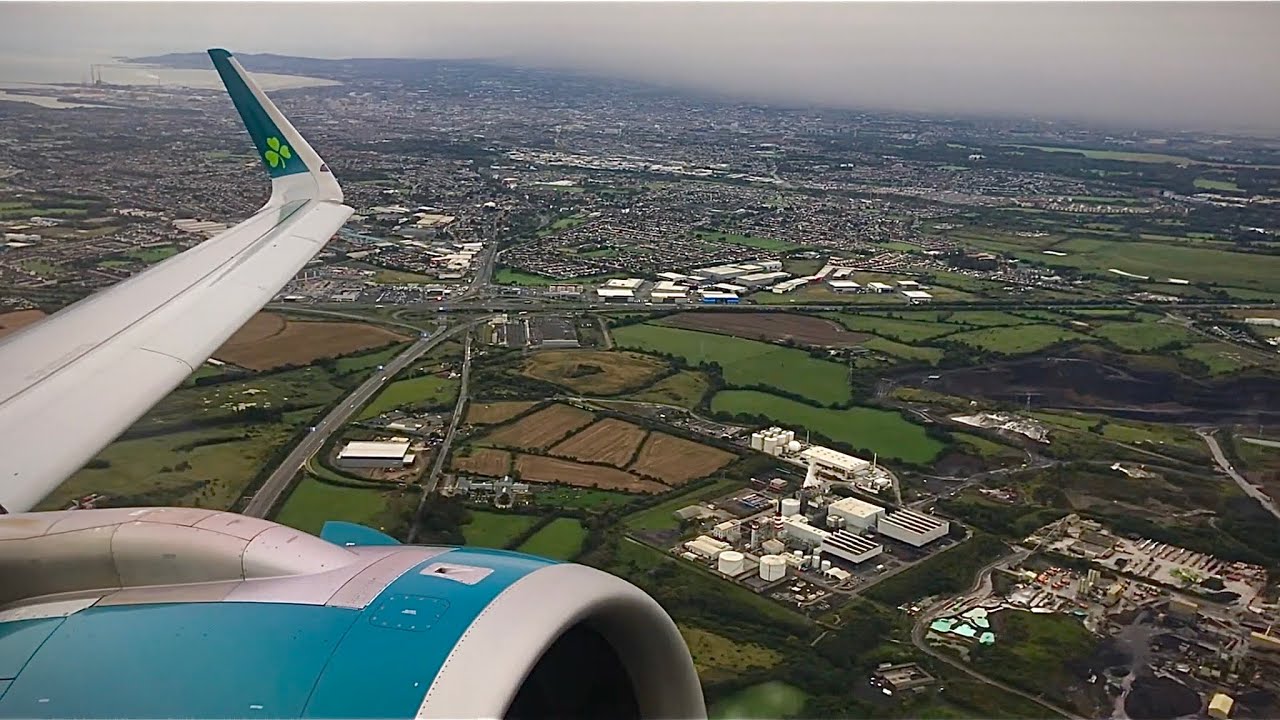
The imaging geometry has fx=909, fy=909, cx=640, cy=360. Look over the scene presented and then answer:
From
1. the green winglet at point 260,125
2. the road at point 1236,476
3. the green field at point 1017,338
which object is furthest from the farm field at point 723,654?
the green field at point 1017,338

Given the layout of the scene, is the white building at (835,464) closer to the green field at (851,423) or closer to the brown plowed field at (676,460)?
the green field at (851,423)

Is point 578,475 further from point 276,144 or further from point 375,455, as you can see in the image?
point 276,144

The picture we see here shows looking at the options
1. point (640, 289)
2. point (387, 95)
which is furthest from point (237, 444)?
point (387, 95)

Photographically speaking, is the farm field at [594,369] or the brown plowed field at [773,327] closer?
the farm field at [594,369]

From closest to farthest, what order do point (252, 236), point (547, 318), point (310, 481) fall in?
1. point (252, 236)
2. point (310, 481)
3. point (547, 318)

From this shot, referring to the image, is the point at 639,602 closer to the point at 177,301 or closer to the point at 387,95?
the point at 177,301

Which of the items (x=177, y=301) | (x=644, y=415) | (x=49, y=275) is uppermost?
(x=177, y=301)

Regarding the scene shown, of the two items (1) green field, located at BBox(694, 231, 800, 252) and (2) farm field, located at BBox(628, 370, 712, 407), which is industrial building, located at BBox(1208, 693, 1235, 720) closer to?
(2) farm field, located at BBox(628, 370, 712, 407)

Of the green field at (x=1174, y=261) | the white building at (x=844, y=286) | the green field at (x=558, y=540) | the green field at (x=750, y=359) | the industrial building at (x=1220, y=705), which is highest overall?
the green field at (x=1174, y=261)
